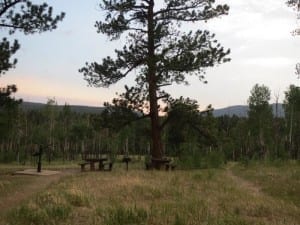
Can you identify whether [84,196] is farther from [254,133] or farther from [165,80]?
[254,133]

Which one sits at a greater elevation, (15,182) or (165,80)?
(165,80)

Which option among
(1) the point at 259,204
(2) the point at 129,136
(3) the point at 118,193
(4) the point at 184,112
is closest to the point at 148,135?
(4) the point at 184,112

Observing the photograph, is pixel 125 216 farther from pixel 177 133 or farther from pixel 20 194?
pixel 177 133

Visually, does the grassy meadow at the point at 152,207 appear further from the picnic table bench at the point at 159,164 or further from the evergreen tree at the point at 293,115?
the evergreen tree at the point at 293,115

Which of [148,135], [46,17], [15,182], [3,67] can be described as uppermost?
[46,17]

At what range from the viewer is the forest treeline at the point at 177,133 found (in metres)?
27.3

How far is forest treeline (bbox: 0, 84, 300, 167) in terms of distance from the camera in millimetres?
27328

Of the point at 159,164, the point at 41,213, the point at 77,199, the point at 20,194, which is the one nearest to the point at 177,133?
the point at 159,164

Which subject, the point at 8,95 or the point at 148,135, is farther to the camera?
the point at 148,135

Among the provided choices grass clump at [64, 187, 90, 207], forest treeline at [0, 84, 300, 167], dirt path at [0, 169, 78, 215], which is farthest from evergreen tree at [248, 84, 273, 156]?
grass clump at [64, 187, 90, 207]

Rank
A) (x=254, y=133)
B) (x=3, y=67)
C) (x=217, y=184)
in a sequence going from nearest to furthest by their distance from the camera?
(x=217, y=184) → (x=3, y=67) → (x=254, y=133)

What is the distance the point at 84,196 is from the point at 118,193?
162 centimetres

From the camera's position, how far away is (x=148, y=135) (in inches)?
1182

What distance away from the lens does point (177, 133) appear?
31219 millimetres
